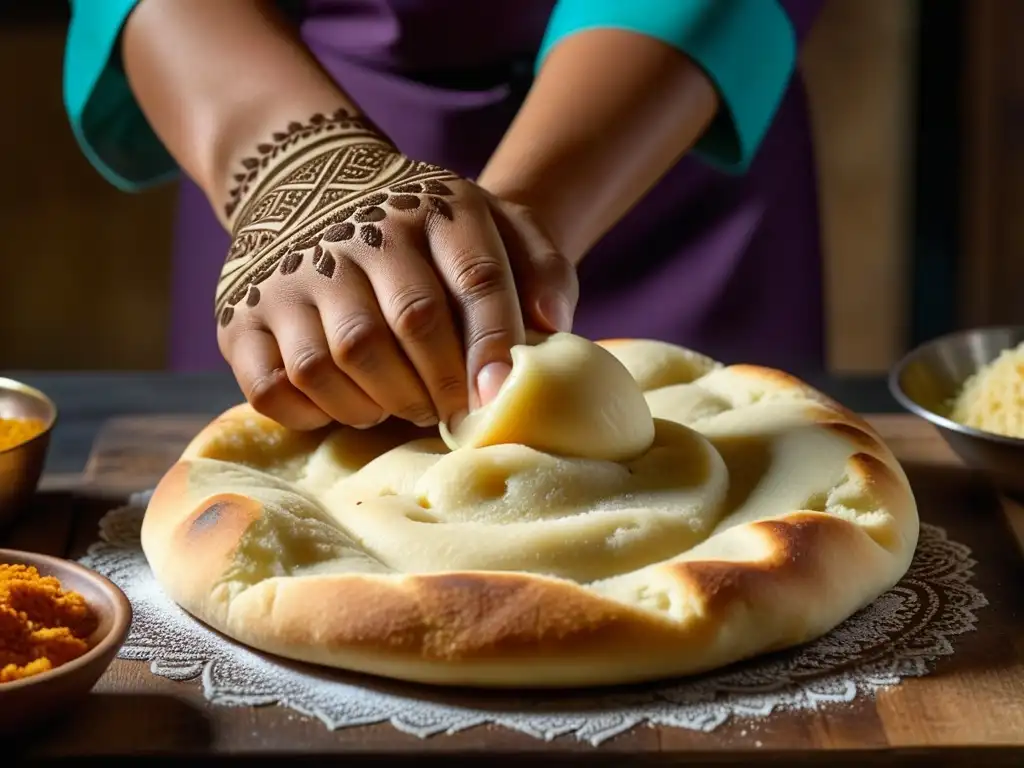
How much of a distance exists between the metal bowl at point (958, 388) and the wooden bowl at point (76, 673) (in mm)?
982

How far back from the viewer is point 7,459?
1547 millimetres

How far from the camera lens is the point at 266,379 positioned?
1.49m

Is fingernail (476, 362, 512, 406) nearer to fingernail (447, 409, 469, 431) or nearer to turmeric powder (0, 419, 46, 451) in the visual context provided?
fingernail (447, 409, 469, 431)

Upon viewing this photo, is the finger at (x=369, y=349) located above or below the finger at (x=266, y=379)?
above

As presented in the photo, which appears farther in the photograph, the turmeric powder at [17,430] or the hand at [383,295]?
the turmeric powder at [17,430]

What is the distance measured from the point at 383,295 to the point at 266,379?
0.17 meters

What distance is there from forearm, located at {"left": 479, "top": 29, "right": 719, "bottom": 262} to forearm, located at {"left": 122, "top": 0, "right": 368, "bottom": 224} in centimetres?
24

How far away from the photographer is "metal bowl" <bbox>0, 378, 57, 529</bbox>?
1552mm

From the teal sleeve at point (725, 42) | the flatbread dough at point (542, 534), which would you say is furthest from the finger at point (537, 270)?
the teal sleeve at point (725, 42)

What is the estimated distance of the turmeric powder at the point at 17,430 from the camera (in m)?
1.61

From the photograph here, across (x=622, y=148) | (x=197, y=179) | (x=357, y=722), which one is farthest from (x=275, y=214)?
(x=357, y=722)

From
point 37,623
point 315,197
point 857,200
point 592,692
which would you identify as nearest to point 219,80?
point 315,197

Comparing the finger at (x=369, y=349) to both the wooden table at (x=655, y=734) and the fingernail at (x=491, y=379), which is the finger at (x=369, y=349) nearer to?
the fingernail at (x=491, y=379)

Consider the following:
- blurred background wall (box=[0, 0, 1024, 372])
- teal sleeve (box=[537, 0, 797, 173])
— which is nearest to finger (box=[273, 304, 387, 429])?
teal sleeve (box=[537, 0, 797, 173])
